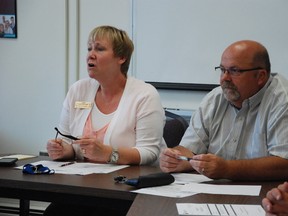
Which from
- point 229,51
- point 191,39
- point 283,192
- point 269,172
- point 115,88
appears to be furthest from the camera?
point 191,39

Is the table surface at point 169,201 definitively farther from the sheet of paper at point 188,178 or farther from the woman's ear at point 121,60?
the woman's ear at point 121,60

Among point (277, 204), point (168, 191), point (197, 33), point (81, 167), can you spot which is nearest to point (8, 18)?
point (197, 33)

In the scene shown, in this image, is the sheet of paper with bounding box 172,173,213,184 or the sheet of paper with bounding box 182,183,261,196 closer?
the sheet of paper with bounding box 182,183,261,196

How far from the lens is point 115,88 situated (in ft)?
8.00

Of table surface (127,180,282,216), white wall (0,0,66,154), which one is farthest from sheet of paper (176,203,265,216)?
white wall (0,0,66,154)

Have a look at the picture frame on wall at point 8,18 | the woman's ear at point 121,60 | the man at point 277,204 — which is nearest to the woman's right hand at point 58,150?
the woman's ear at point 121,60

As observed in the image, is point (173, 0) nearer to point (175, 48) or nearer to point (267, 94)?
point (175, 48)

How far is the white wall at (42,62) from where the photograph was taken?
3619 mm

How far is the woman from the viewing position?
2174mm

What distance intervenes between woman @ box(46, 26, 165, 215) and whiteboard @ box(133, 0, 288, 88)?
1.00 m

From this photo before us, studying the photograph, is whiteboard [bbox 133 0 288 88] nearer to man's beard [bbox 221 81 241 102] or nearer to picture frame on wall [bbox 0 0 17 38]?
picture frame on wall [bbox 0 0 17 38]

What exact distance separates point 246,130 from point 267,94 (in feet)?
0.63

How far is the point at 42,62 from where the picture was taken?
376cm

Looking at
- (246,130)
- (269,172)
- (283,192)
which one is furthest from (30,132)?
(283,192)
